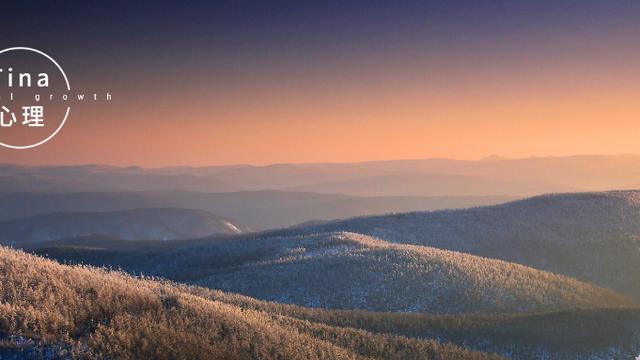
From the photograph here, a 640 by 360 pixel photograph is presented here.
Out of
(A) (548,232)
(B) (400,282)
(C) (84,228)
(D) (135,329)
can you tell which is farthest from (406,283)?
(C) (84,228)

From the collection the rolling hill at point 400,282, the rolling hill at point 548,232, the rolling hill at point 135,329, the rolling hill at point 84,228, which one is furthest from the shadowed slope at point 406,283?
the rolling hill at point 84,228

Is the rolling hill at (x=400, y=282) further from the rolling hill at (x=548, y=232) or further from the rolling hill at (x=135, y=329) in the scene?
the rolling hill at (x=135, y=329)

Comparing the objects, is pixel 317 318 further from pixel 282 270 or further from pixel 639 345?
pixel 282 270

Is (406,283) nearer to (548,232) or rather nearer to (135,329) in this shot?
(135,329)

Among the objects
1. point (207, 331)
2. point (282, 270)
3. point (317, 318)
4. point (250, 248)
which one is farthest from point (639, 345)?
point (250, 248)

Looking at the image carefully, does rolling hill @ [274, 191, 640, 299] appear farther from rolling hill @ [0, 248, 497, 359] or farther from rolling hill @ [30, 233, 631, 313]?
rolling hill @ [0, 248, 497, 359]
